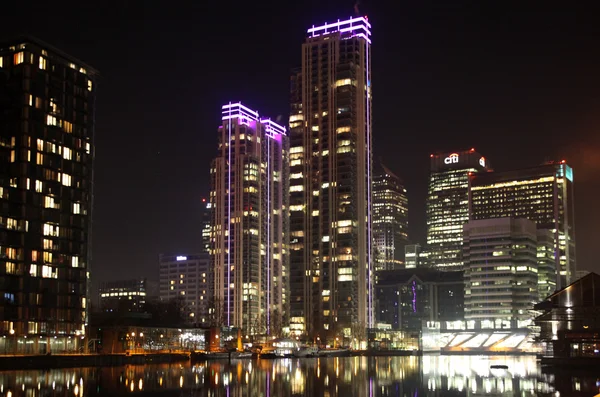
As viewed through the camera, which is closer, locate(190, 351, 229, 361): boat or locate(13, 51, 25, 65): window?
locate(13, 51, 25, 65): window

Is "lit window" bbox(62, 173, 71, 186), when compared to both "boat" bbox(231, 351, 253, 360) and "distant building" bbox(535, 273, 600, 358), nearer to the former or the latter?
"boat" bbox(231, 351, 253, 360)

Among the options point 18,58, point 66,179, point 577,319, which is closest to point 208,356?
point 66,179

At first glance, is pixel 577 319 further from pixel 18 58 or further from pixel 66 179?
pixel 18 58

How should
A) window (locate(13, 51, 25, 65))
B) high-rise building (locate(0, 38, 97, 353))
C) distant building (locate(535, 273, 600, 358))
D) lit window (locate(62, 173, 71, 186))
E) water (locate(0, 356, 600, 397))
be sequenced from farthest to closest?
lit window (locate(62, 173, 71, 186)), window (locate(13, 51, 25, 65)), high-rise building (locate(0, 38, 97, 353)), distant building (locate(535, 273, 600, 358)), water (locate(0, 356, 600, 397))

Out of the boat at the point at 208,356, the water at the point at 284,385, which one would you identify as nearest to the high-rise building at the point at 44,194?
the boat at the point at 208,356

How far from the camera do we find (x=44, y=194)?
144m

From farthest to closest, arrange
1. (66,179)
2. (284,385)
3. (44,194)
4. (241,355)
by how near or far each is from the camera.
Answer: (241,355) → (66,179) → (44,194) → (284,385)

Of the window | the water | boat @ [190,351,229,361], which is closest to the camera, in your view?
the water

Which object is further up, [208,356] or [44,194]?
[44,194]

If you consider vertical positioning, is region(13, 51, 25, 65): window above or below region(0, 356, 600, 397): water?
above

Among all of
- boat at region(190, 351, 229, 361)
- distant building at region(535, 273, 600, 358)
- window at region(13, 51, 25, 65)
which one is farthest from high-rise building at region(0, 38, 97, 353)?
distant building at region(535, 273, 600, 358)

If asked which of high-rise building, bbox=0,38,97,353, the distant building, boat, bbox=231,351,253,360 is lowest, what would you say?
boat, bbox=231,351,253,360

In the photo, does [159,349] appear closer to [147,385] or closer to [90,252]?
[90,252]

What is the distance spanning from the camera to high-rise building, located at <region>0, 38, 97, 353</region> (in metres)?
137
